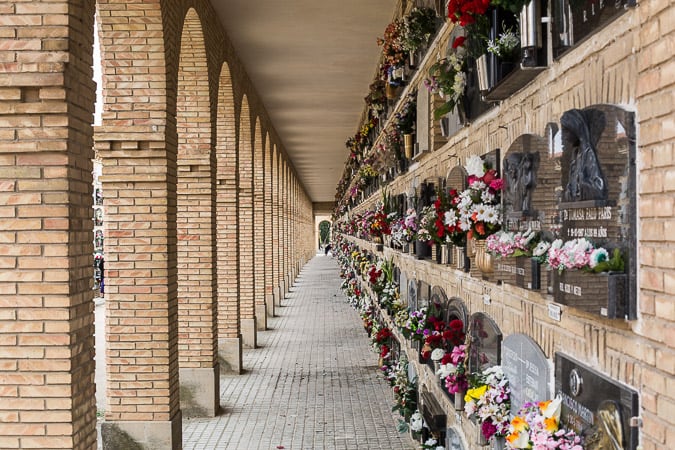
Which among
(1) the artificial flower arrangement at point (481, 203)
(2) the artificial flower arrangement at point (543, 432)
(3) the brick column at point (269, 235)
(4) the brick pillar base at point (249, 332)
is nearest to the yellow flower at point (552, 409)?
(2) the artificial flower arrangement at point (543, 432)

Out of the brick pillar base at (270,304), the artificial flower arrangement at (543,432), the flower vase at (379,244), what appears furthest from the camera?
the brick pillar base at (270,304)

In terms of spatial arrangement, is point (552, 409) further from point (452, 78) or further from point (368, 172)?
point (368, 172)

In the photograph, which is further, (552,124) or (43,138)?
(43,138)

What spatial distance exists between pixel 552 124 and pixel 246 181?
1265cm

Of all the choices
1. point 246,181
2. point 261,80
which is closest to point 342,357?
point 246,181

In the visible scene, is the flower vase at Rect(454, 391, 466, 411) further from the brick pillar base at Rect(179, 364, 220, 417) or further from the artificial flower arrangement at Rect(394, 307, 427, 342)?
the brick pillar base at Rect(179, 364, 220, 417)

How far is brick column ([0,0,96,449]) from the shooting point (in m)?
4.60

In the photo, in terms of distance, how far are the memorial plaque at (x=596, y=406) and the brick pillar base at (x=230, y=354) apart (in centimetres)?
967

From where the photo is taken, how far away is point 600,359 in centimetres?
277

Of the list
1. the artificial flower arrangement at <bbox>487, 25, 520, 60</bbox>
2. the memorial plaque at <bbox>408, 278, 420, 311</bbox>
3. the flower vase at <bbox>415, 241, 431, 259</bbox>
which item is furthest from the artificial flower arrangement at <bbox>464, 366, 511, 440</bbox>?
the memorial plaque at <bbox>408, 278, 420, 311</bbox>

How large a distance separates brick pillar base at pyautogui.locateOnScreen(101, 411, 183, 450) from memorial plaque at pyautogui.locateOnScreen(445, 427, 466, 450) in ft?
9.53

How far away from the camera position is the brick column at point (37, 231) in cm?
460

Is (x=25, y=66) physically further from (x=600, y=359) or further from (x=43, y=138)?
(x=600, y=359)

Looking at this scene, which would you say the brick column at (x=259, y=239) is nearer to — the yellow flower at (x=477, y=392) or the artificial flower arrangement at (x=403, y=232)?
the artificial flower arrangement at (x=403, y=232)
